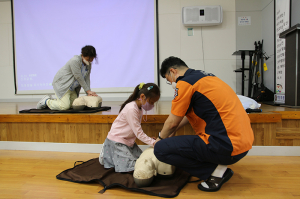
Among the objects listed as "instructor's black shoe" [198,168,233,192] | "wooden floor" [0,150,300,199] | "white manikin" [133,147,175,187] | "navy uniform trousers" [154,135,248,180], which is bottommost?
"wooden floor" [0,150,300,199]

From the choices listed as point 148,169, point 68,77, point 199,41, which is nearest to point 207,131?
point 148,169

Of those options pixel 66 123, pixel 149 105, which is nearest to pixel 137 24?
pixel 66 123

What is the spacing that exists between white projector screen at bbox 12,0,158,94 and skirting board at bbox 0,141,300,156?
2808 millimetres

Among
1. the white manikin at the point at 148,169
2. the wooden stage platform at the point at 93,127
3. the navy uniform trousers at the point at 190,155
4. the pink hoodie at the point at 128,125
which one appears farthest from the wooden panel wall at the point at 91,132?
the navy uniform trousers at the point at 190,155

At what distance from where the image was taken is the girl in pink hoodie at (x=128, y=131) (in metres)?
1.50

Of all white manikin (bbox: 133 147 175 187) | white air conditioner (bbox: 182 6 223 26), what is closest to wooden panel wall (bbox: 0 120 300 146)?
white manikin (bbox: 133 147 175 187)

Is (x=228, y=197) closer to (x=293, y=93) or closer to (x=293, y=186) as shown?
(x=293, y=186)

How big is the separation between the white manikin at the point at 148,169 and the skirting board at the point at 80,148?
0.61m

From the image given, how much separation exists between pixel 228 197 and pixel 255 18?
4601 mm

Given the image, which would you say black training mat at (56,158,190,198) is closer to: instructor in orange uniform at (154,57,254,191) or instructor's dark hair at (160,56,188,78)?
instructor in orange uniform at (154,57,254,191)

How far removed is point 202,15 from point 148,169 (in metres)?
4.18

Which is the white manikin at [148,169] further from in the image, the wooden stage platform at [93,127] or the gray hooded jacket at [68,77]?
the gray hooded jacket at [68,77]

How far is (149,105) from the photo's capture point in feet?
5.02

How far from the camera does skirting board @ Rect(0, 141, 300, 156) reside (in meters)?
1.92
